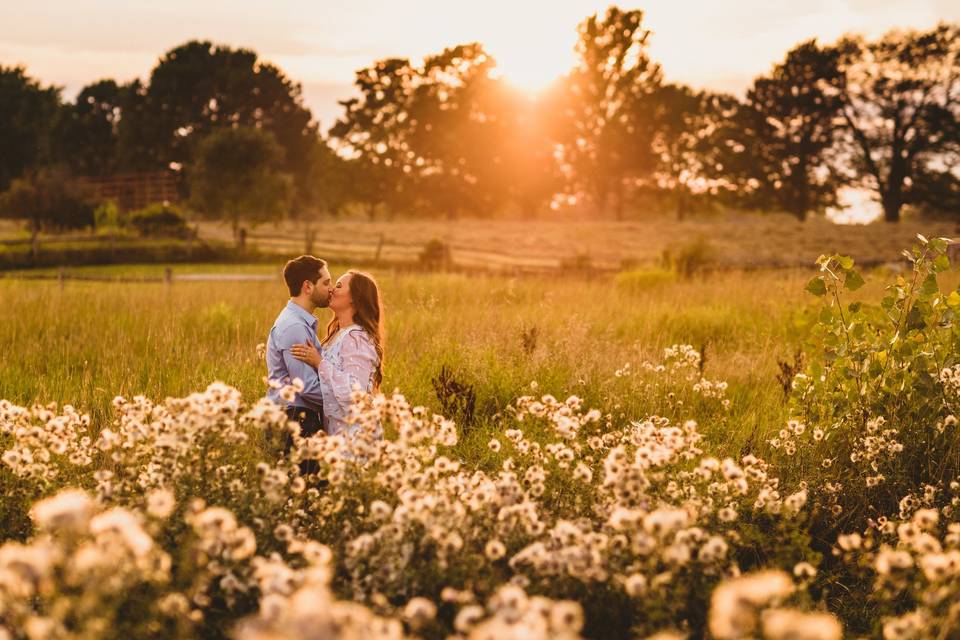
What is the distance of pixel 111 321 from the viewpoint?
9039mm

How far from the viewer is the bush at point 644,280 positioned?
14.2 meters

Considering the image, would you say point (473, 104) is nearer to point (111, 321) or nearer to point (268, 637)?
point (111, 321)

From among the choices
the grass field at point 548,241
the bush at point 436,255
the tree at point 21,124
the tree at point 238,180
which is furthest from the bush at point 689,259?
the tree at point 21,124

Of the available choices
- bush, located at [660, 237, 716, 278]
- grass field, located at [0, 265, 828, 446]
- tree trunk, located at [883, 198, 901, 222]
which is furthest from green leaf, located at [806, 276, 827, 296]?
tree trunk, located at [883, 198, 901, 222]

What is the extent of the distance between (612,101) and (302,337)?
5574 centimetres

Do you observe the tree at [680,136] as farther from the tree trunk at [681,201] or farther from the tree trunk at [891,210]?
the tree trunk at [891,210]

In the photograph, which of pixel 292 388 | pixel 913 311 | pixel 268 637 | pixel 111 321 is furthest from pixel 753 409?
pixel 111 321

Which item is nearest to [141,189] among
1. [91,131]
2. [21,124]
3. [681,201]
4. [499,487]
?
[91,131]

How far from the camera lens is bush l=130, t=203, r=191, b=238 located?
3728 cm

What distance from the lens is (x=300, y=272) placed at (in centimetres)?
Result: 516

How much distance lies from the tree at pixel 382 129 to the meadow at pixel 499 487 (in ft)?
179

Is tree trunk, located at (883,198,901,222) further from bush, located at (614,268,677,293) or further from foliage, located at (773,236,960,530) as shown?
foliage, located at (773,236,960,530)

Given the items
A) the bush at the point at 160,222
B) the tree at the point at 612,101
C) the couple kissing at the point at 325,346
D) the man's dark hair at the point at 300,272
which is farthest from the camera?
the tree at the point at 612,101

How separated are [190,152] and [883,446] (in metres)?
59.7
